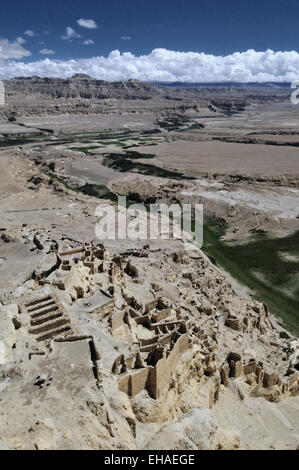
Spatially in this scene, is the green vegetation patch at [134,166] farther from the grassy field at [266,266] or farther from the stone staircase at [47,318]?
the stone staircase at [47,318]

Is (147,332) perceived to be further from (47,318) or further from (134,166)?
(134,166)

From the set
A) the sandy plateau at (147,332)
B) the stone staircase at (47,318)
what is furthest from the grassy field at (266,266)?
the stone staircase at (47,318)

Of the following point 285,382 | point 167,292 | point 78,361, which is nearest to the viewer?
point 78,361

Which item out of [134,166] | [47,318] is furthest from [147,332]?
[134,166]

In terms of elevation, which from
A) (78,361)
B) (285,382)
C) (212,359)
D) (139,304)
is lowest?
(285,382)

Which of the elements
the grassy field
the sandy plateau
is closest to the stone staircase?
the sandy plateau

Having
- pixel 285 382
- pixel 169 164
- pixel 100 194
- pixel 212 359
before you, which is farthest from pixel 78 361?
pixel 169 164

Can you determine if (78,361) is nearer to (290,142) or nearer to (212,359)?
(212,359)
